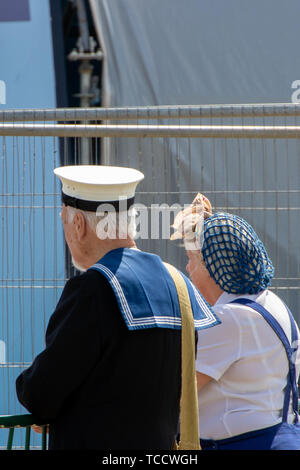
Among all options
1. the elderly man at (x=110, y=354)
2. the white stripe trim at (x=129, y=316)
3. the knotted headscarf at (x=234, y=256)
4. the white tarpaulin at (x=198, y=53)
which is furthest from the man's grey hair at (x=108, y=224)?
the white tarpaulin at (x=198, y=53)

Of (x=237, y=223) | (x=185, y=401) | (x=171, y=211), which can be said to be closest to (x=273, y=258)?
(x=171, y=211)

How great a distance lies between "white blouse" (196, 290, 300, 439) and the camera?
7.23ft

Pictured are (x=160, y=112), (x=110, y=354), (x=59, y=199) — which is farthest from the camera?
(x=59, y=199)

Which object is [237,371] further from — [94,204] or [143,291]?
[94,204]

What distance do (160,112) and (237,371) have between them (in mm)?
1488

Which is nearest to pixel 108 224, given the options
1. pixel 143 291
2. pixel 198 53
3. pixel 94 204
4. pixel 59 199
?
pixel 94 204

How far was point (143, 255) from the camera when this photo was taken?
6.50 feet

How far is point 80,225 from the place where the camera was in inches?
77.8

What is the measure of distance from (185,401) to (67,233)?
0.56m

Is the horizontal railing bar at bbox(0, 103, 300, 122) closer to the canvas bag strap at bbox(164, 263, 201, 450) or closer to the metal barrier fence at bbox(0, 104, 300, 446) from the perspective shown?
the metal barrier fence at bbox(0, 104, 300, 446)

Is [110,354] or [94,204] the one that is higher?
[94,204]

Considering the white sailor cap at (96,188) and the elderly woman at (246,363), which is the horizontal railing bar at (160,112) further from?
the white sailor cap at (96,188)

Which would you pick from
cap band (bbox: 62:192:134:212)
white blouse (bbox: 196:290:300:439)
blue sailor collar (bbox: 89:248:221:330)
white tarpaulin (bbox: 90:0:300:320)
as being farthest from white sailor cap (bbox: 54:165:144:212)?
white tarpaulin (bbox: 90:0:300:320)
